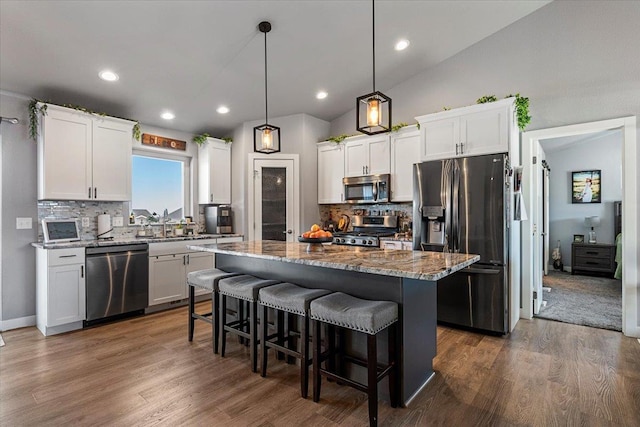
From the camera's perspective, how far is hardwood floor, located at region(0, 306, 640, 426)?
2.05m

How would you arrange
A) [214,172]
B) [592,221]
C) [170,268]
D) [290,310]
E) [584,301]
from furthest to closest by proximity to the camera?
[592,221] → [214,172] → [584,301] → [170,268] → [290,310]

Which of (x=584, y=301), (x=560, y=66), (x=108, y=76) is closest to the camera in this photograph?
(x=108, y=76)

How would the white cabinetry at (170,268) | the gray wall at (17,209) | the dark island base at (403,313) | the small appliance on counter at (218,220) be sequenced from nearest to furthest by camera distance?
the dark island base at (403,313), the gray wall at (17,209), the white cabinetry at (170,268), the small appliance on counter at (218,220)

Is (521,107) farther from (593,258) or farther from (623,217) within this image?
(593,258)

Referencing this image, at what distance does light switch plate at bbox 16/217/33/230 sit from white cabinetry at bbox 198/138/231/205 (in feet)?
6.95

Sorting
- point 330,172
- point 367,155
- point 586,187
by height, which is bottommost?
point 586,187

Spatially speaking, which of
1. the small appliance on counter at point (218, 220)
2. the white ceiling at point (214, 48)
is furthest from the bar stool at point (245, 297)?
the white ceiling at point (214, 48)

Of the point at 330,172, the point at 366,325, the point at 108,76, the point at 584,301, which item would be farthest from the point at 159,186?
the point at 584,301

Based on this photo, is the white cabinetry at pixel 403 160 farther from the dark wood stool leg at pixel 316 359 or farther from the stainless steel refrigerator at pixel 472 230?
the dark wood stool leg at pixel 316 359

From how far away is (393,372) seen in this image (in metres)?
2.16

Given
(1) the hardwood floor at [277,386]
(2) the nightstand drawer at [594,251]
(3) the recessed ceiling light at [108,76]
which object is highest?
(3) the recessed ceiling light at [108,76]

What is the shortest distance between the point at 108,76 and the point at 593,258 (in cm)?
837

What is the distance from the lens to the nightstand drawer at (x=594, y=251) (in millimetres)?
6180

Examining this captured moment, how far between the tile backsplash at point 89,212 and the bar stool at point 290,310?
297 centimetres
